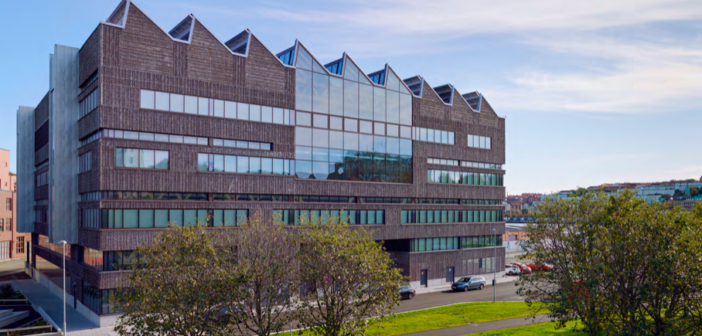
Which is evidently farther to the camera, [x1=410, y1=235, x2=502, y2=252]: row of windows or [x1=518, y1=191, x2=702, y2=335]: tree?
[x1=410, y1=235, x2=502, y2=252]: row of windows

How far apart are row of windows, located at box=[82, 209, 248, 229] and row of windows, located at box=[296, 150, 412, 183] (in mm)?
8644

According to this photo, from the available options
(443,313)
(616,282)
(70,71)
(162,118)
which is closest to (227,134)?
(162,118)

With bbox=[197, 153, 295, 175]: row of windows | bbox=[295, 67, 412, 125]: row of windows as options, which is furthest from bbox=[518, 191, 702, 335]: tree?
bbox=[295, 67, 412, 125]: row of windows

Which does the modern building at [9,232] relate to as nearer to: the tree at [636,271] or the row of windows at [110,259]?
the row of windows at [110,259]

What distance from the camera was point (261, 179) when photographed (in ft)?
155

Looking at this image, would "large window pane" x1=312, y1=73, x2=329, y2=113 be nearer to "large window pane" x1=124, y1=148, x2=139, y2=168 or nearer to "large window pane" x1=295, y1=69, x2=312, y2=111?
"large window pane" x1=295, y1=69, x2=312, y2=111

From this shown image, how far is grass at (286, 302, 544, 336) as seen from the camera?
1474 inches

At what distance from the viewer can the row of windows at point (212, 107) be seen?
42062mm

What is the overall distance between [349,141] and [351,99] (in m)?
4.36

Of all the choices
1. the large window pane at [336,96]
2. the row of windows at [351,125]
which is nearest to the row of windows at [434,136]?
the row of windows at [351,125]

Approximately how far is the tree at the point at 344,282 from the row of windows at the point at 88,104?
77.0 ft

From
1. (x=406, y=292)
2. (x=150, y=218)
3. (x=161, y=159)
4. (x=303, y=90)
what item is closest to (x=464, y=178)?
(x=406, y=292)

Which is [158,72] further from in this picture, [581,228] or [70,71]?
[581,228]

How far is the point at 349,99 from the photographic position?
179 ft
